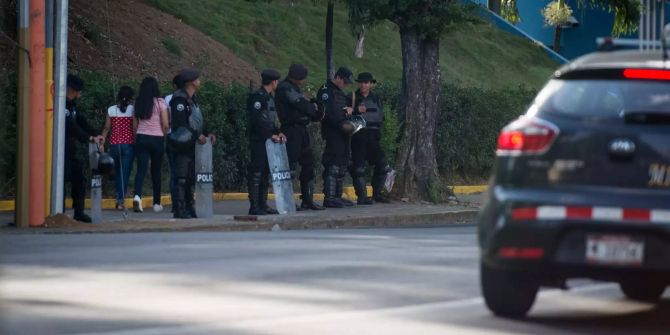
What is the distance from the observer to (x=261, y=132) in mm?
19828

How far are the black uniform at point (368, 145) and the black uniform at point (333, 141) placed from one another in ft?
1.45

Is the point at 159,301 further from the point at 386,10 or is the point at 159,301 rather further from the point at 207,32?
the point at 207,32

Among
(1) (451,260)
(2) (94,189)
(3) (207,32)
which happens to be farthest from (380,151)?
(3) (207,32)

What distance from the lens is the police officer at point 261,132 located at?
65.0ft

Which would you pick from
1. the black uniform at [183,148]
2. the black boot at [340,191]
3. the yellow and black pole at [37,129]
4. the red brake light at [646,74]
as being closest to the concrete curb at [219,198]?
the black boot at [340,191]

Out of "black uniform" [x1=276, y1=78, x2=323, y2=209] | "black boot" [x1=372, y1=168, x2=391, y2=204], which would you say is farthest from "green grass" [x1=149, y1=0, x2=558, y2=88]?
"black uniform" [x1=276, y1=78, x2=323, y2=209]

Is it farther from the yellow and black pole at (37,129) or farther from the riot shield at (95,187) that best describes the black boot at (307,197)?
the yellow and black pole at (37,129)

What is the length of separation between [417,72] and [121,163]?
542 cm

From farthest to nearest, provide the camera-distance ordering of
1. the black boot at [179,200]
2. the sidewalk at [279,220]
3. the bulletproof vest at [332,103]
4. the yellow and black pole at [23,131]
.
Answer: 1. the bulletproof vest at [332,103]
2. the black boot at [179,200]
3. the sidewalk at [279,220]
4. the yellow and black pole at [23,131]

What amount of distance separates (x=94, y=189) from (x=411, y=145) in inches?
280

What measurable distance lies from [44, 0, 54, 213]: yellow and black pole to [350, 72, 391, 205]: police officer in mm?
5570

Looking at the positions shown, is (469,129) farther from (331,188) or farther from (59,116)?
(59,116)

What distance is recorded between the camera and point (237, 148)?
23812 millimetres

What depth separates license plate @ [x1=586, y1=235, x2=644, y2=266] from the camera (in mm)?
8594
